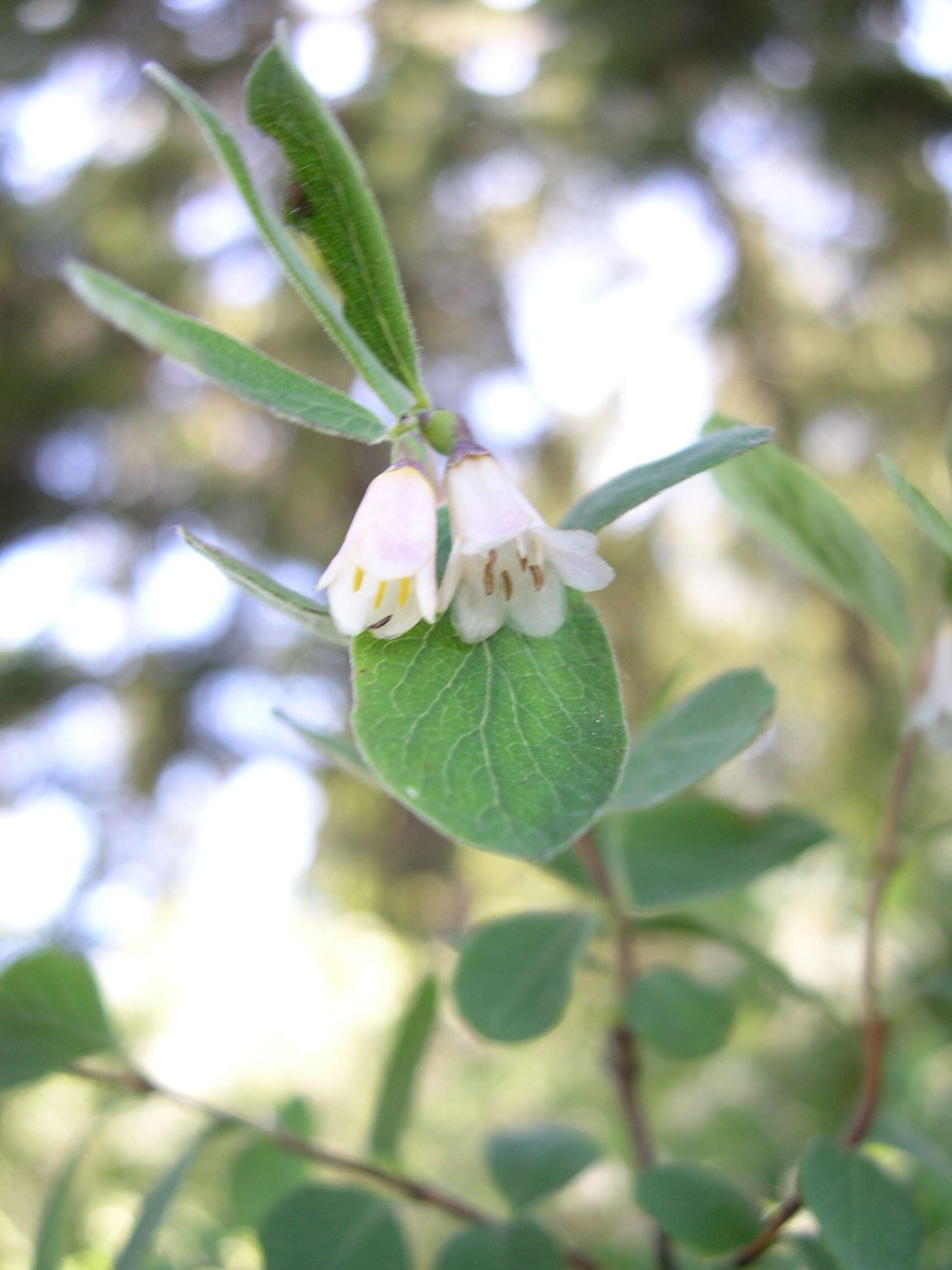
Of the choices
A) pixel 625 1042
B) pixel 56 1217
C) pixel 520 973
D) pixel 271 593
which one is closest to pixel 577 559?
pixel 271 593

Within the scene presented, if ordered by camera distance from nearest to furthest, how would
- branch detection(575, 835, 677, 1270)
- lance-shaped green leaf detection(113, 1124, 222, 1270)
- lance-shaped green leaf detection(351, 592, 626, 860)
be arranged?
1. lance-shaped green leaf detection(351, 592, 626, 860)
2. lance-shaped green leaf detection(113, 1124, 222, 1270)
3. branch detection(575, 835, 677, 1270)

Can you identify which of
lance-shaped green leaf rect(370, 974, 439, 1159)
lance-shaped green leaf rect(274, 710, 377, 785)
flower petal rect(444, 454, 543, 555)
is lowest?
lance-shaped green leaf rect(370, 974, 439, 1159)

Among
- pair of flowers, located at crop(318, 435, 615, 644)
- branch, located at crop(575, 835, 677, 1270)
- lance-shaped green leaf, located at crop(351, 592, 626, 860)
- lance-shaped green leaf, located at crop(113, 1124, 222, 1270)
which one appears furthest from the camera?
branch, located at crop(575, 835, 677, 1270)

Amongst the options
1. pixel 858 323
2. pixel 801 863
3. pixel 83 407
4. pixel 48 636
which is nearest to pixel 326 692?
pixel 48 636

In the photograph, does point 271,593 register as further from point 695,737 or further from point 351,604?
point 695,737

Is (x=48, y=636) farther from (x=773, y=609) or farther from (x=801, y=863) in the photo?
(x=801, y=863)

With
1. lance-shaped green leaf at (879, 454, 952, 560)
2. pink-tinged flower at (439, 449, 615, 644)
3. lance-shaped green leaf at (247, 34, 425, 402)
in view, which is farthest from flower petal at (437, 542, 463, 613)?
lance-shaped green leaf at (879, 454, 952, 560)

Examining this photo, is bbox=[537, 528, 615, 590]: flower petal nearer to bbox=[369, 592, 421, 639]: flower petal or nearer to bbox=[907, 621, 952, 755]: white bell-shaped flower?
bbox=[369, 592, 421, 639]: flower petal
